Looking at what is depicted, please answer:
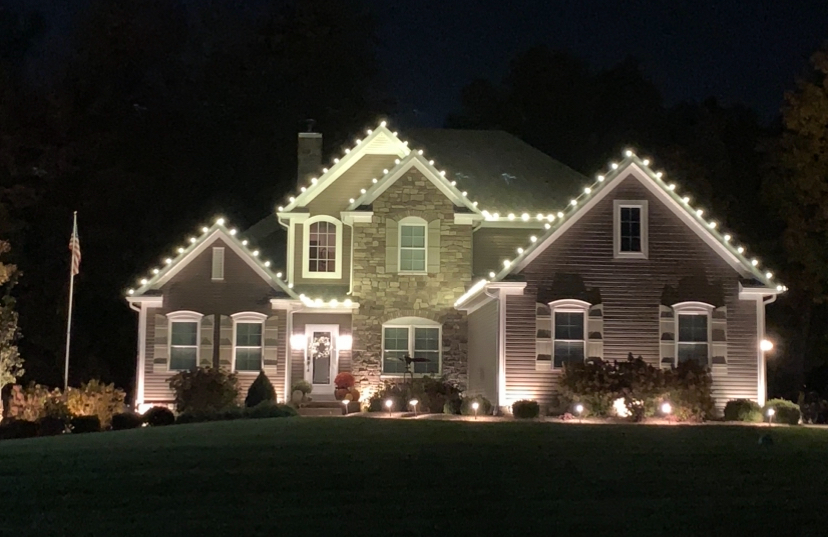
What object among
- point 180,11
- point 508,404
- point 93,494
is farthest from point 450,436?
point 180,11

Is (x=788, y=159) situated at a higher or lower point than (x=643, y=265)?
higher

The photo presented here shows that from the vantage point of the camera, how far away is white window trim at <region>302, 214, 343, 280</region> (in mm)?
30844

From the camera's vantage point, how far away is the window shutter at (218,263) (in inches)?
1149

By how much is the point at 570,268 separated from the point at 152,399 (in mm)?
10722

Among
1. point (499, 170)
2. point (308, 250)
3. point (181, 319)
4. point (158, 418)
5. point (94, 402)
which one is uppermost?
point (499, 170)

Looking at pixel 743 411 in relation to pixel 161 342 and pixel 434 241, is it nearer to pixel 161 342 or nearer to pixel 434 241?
pixel 434 241

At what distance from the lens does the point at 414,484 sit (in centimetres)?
1311

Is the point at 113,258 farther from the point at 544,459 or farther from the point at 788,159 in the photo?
the point at 544,459

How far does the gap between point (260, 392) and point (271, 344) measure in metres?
2.39

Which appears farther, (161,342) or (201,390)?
(161,342)

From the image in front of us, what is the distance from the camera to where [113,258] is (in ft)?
130

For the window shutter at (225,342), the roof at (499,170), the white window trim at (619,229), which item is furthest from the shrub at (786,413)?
the window shutter at (225,342)

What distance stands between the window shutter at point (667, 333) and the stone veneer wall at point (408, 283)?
17.1ft

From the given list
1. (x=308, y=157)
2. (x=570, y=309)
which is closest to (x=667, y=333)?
(x=570, y=309)
